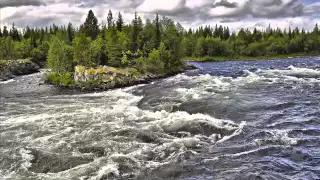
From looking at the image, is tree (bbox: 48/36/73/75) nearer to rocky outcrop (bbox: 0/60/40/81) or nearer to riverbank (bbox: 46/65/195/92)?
riverbank (bbox: 46/65/195/92)

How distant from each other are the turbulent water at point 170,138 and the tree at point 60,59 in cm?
4146

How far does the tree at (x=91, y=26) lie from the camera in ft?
418

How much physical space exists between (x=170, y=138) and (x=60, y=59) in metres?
71.7

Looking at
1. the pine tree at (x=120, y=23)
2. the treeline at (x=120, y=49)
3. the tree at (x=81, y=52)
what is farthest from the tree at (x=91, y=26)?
the tree at (x=81, y=52)

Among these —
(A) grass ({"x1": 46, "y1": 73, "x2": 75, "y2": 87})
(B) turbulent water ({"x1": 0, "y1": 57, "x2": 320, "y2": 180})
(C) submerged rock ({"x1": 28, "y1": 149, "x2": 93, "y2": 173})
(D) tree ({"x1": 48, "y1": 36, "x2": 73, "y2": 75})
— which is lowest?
(C) submerged rock ({"x1": 28, "y1": 149, "x2": 93, "y2": 173})

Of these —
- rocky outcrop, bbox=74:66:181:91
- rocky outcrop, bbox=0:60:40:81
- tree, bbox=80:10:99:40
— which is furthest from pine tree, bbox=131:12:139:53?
rocky outcrop, bbox=0:60:40:81

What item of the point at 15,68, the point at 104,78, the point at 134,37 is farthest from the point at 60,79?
the point at 15,68

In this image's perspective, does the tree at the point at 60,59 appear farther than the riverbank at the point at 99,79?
Yes

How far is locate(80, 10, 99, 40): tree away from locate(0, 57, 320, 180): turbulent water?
78.3 metres

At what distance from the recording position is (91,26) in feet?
426

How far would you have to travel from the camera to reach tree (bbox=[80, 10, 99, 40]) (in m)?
127

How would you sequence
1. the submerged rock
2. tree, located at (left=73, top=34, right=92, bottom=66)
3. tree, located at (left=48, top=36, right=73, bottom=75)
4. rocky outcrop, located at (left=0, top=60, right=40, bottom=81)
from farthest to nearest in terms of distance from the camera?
rocky outcrop, located at (left=0, top=60, right=40, bottom=81), tree, located at (left=73, top=34, right=92, bottom=66), tree, located at (left=48, top=36, right=73, bottom=75), the submerged rock

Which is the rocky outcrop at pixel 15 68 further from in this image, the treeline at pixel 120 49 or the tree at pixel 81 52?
the tree at pixel 81 52

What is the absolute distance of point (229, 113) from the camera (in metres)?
39.1
